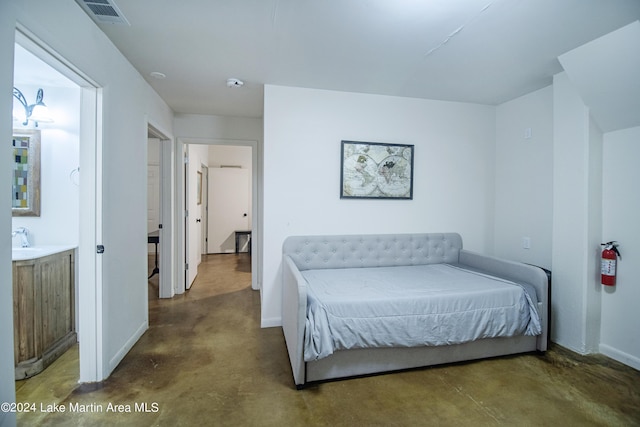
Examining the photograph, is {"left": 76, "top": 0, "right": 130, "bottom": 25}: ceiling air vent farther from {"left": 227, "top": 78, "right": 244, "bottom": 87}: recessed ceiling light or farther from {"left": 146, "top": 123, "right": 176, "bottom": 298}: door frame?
{"left": 146, "top": 123, "right": 176, "bottom": 298}: door frame

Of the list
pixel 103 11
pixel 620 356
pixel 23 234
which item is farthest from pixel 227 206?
pixel 620 356

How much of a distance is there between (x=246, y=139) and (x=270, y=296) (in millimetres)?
2265

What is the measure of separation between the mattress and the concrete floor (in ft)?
0.92

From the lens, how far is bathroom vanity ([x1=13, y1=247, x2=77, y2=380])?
195cm

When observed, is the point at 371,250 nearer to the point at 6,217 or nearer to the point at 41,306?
the point at 6,217

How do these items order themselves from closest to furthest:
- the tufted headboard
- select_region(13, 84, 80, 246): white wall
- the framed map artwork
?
select_region(13, 84, 80, 246): white wall
the tufted headboard
the framed map artwork

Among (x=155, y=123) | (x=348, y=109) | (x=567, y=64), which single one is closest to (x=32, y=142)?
(x=155, y=123)

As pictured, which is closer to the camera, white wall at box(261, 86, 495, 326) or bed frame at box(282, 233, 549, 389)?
bed frame at box(282, 233, 549, 389)

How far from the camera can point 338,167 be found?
302 centimetres

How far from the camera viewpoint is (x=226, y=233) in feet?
22.2

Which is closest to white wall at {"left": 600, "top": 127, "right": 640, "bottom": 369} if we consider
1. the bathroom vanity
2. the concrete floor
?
the concrete floor

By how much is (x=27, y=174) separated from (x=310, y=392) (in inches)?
116

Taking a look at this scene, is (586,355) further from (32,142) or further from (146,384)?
(32,142)

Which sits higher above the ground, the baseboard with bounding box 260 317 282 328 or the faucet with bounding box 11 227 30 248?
the faucet with bounding box 11 227 30 248
